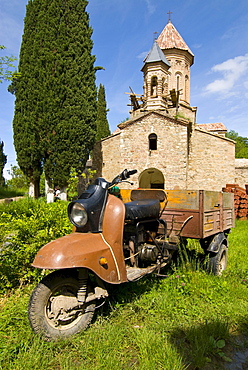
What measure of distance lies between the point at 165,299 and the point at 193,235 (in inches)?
41.2

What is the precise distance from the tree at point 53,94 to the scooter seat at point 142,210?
11.0 m

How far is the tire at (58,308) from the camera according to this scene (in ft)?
7.45

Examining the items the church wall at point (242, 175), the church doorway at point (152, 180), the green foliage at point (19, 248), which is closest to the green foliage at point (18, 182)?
the church doorway at point (152, 180)

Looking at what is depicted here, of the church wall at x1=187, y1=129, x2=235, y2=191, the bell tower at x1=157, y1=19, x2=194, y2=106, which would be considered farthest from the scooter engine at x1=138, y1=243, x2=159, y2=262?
the bell tower at x1=157, y1=19, x2=194, y2=106

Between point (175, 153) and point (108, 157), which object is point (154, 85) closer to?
point (175, 153)

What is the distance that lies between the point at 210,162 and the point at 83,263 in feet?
53.1

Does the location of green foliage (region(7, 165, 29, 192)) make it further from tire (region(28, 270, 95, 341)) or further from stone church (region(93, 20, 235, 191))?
tire (region(28, 270, 95, 341))

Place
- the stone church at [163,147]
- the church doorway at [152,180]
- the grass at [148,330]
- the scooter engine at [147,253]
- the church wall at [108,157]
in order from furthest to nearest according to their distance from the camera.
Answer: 1. the church doorway at [152,180]
2. the church wall at [108,157]
3. the stone church at [163,147]
4. the scooter engine at [147,253]
5. the grass at [148,330]

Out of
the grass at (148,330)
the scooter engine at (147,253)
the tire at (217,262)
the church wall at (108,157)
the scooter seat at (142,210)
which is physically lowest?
the grass at (148,330)

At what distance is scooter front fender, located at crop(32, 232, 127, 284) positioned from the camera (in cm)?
225

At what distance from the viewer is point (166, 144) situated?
51.9ft

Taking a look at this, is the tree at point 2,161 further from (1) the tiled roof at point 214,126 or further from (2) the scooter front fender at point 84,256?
(2) the scooter front fender at point 84,256

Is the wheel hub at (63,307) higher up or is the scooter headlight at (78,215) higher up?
the scooter headlight at (78,215)

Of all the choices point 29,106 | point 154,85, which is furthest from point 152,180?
point 29,106
